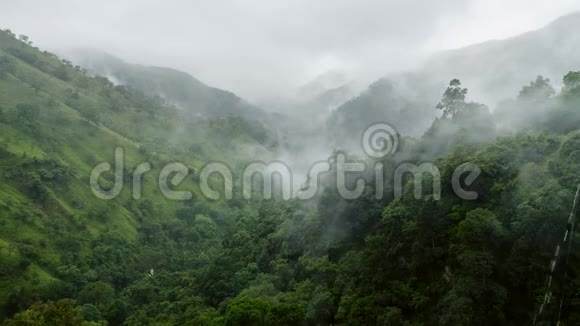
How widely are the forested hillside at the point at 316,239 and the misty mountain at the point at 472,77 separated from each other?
52.7 metres

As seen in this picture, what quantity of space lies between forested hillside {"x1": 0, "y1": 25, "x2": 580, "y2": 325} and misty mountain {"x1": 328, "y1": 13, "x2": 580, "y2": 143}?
52671 mm

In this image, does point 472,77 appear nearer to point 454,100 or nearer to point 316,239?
point 454,100

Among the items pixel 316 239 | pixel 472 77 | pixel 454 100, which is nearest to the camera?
pixel 316 239

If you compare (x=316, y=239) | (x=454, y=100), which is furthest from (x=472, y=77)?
(x=316, y=239)

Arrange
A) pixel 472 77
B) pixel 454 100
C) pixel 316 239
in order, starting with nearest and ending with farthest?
pixel 316 239, pixel 454 100, pixel 472 77

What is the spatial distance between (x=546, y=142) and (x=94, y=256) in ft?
173

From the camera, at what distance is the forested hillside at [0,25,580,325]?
2628 centimetres

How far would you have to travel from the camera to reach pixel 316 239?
137 feet

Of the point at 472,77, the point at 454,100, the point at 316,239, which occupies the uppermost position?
the point at 472,77

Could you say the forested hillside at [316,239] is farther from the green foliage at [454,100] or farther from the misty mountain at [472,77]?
the misty mountain at [472,77]

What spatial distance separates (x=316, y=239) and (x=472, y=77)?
333 feet

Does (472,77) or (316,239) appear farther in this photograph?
(472,77)

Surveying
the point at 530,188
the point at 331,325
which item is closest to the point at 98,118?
the point at 331,325

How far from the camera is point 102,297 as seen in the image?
52.8 m
